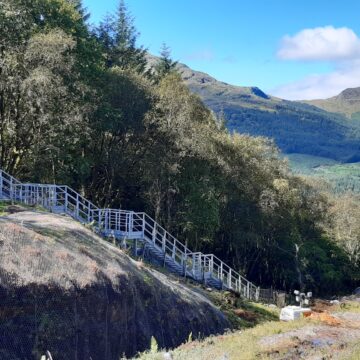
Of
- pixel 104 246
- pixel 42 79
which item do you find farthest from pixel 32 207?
pixel 42 79

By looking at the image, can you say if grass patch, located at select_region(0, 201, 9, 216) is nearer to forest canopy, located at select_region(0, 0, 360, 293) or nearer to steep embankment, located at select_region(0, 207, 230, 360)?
steep embankment, located at select_region(0, 207, 230, 360)

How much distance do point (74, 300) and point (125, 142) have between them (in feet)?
69.9

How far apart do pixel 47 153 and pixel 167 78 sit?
359 inches

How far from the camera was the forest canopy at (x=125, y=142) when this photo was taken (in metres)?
25.2

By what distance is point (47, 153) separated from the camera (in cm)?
2769

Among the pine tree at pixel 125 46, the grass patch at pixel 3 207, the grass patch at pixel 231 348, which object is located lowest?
the grass patch at pixel 231 348

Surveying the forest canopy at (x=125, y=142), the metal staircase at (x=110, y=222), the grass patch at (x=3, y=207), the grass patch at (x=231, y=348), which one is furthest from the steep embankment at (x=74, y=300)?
the forest canopy at (x=125, y=142)

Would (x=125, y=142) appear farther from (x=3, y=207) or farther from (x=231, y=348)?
(x=231, y=348)

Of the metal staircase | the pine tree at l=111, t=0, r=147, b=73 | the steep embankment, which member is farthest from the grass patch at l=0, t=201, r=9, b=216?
the pine tree at l=111, t=0, r=147, b=73

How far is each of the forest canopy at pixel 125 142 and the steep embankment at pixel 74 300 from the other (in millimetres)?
11684

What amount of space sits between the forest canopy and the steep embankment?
11684 mm

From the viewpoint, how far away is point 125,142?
32188 millimetres

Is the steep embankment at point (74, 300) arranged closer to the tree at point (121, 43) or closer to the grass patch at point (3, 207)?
the grass patch at point (3, 207)

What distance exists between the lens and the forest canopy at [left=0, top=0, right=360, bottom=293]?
82.7ft
